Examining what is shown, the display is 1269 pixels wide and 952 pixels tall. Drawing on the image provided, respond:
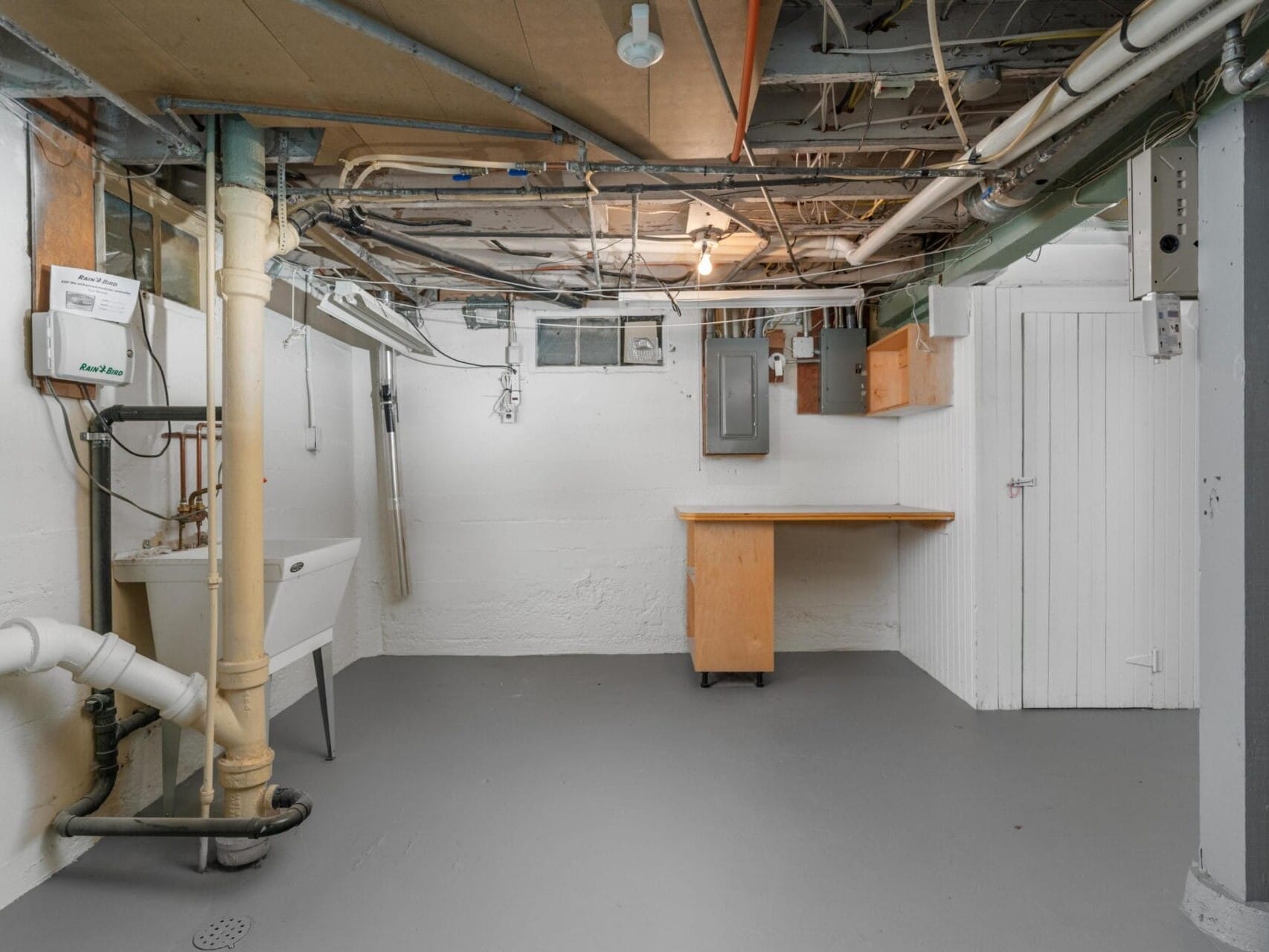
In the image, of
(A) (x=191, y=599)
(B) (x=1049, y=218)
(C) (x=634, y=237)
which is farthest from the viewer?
(C) (x=634, y=237)

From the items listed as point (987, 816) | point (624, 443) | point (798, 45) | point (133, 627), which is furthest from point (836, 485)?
point (133, 627)

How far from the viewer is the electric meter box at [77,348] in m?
1.60

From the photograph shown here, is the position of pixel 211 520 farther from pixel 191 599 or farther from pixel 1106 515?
pixel 1106 515

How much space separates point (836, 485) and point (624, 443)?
4.26 feet

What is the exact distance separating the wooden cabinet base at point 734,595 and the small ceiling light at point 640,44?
1.99 m

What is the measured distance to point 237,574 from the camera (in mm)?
1678

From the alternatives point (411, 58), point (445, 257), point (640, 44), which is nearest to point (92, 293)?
point (411, 58)

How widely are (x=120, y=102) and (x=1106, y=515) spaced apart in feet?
12.2

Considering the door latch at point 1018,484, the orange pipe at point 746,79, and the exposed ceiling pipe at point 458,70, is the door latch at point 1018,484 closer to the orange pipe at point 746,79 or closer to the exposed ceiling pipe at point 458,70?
the orange pipe at point 746,79

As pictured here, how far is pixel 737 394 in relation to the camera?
3.51 m

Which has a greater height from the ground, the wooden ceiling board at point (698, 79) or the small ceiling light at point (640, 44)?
the wooden ceiling board at point (698, 79)

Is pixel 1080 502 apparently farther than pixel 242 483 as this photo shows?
Yes

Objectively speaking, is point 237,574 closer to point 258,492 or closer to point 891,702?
point 258,492

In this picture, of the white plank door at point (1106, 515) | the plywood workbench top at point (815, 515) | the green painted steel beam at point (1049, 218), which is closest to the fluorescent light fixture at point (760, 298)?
the green painted steel beam at point (1049, 218)
